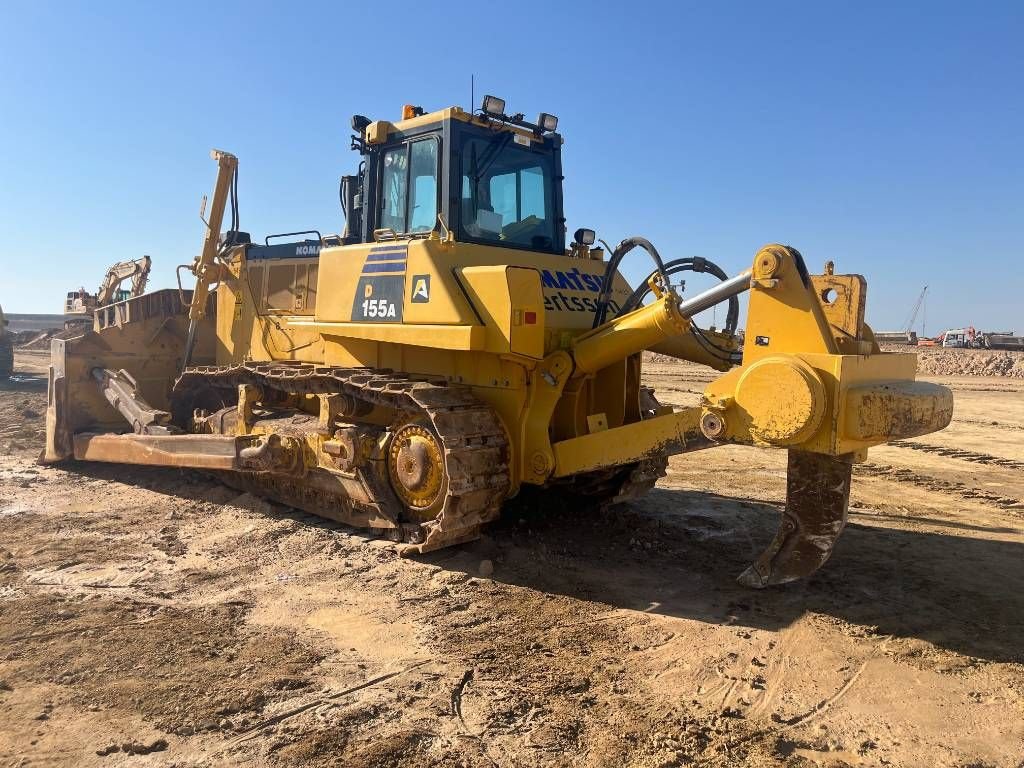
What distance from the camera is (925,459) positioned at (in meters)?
11.4

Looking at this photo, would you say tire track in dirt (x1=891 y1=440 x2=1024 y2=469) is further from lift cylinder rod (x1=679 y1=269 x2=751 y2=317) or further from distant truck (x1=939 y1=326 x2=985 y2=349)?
distant truck (x1=939 y1=326 x2=985 y2=349)

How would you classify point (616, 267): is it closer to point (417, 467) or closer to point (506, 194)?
point (506, 194)

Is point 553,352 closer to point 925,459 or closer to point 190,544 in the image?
point 190,544

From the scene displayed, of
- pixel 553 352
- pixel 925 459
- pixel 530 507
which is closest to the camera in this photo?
pixel 553 352

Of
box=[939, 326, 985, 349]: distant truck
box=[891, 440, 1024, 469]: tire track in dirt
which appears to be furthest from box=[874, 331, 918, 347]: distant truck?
box=[891, 440, 1024, 469]: tire track in dirt

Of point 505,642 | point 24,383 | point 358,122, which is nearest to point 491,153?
point 358,122

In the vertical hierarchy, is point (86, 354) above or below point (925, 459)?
above

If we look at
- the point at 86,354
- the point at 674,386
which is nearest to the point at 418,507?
the point at 86,354

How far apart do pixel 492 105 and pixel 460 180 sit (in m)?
0.67

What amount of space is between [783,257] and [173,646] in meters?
4.16

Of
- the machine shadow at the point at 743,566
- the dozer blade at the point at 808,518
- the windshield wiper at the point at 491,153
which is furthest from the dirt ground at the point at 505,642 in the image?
the windshield wiper at the point at 491,153

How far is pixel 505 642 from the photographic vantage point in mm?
4559

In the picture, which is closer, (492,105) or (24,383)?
(492,105)

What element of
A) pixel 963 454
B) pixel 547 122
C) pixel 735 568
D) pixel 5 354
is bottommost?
pixel 735 568
